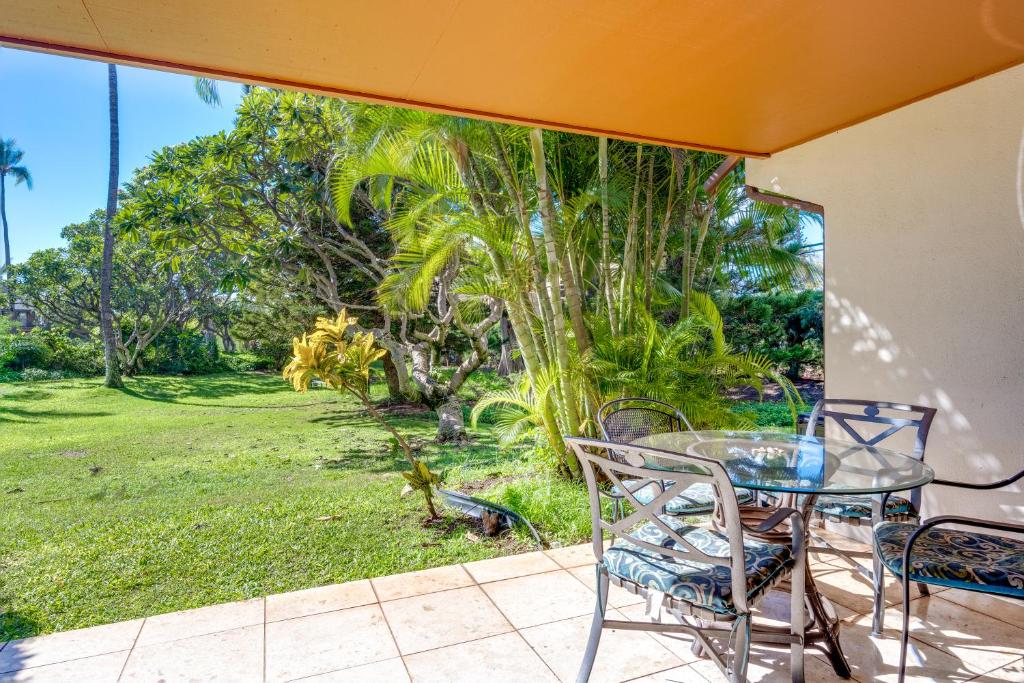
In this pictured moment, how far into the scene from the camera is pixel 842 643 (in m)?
2.10

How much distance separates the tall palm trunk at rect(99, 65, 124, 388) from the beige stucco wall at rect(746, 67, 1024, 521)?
613 cm

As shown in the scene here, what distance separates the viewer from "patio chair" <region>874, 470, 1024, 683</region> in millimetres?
1624

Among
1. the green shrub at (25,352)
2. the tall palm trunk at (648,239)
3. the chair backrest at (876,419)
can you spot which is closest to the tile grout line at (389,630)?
the chair backrest at (876,419)

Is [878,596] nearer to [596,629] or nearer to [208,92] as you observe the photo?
[596,629]

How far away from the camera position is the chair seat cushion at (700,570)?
5.13ft

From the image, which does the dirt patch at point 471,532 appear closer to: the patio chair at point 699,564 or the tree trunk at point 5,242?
the patio chair at point 699,564

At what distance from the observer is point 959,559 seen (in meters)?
1.74


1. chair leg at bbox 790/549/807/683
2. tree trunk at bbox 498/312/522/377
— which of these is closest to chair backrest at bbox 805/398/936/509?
chair leg at bbox 790/549/807/683

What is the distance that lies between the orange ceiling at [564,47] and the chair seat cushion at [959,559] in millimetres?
1703

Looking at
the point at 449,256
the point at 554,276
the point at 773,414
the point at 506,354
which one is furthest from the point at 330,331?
the point at 773,414

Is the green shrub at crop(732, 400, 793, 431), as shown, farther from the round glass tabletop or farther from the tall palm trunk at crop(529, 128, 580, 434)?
the round glass tabletop

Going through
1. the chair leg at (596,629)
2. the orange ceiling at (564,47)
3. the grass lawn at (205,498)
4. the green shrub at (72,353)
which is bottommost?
the grass lawn at (205,498)

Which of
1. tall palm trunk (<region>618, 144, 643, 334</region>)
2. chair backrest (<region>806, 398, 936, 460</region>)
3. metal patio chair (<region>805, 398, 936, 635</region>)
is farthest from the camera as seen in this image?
tall palm trunk (<region>618, 144, 643, 334</region>)

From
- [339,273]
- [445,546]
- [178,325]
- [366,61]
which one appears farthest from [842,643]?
[339,273]
